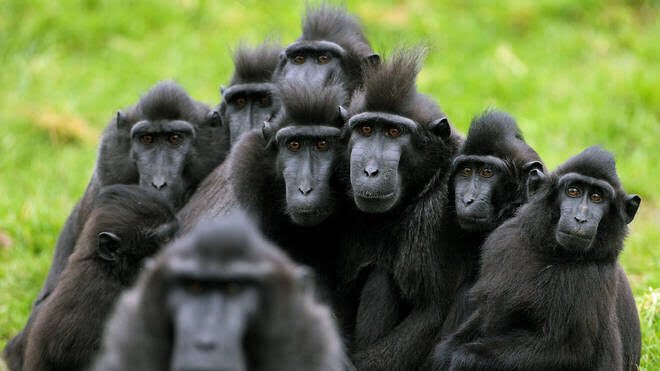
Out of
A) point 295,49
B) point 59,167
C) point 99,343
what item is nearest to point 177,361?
point 99,343

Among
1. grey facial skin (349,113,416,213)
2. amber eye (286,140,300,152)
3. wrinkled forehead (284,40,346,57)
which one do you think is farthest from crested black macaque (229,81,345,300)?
wrinkled forehead (284,40,346,57)

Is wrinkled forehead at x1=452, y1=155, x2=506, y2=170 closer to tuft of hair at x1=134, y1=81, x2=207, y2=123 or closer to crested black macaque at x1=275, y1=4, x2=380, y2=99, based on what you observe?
crested black macaque at x1=275, y1=4, x2=380, y2=99

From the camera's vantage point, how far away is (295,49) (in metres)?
9.15

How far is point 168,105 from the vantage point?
9.17 meters

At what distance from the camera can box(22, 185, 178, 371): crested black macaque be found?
23.5 feet

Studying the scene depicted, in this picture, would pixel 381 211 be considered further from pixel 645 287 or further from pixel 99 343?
pixel 645 287

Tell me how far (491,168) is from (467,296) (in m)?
0.86

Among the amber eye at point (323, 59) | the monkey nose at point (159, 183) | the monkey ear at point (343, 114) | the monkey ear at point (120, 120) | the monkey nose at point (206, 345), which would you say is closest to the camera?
the monkey nose at point (206, 345)

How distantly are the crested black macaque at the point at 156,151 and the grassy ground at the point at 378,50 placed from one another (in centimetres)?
217

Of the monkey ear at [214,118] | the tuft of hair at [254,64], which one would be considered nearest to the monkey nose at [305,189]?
the monkey ear at [214,118]

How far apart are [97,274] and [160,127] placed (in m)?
1.96

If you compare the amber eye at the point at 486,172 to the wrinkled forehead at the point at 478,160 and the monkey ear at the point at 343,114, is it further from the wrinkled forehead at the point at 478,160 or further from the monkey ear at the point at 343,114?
the monkey ear at the point at 343,114

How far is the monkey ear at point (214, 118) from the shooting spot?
927cm

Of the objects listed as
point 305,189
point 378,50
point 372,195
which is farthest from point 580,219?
point 378,50
